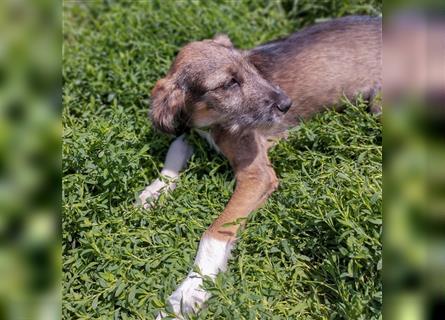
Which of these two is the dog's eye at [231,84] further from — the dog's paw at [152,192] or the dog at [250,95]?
the dog's paw at [152,192]

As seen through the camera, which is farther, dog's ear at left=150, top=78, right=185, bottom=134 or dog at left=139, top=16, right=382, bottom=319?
dog's ear at left=150, top=78, right=185, bottom=134

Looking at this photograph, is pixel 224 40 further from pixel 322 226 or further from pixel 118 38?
pixel 322 226

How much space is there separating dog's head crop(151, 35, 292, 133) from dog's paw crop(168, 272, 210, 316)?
1211mm

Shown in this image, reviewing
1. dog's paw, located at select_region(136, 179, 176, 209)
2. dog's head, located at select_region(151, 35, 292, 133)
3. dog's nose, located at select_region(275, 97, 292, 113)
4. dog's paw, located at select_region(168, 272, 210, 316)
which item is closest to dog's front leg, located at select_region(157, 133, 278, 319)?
dog's paw, located at select_region(168, 272, 210, 316)

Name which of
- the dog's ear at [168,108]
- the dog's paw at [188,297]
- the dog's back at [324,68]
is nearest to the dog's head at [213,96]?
the dog's ear at [168,108]

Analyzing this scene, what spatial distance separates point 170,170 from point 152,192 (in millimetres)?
257

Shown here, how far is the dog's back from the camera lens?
407 centimetres

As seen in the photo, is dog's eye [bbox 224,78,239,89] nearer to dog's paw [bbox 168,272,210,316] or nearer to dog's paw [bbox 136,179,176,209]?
dog's paw [bbox 136,179,176,209]

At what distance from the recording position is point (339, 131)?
3717mm

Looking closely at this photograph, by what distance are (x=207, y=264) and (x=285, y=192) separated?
709mm

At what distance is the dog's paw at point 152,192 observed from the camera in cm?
362

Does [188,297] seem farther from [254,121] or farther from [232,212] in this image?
[254,121]

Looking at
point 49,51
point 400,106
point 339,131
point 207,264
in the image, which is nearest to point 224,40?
point 339,131

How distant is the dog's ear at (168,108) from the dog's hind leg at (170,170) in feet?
0.77
